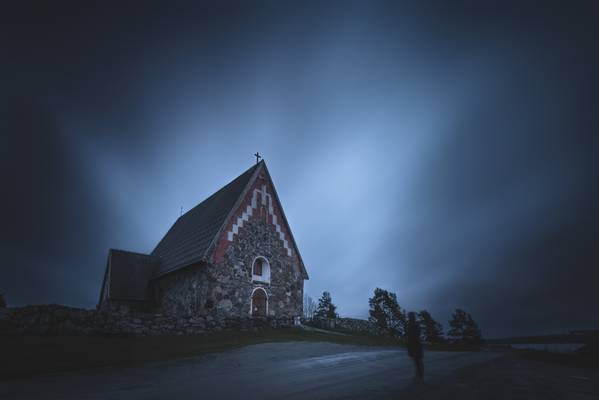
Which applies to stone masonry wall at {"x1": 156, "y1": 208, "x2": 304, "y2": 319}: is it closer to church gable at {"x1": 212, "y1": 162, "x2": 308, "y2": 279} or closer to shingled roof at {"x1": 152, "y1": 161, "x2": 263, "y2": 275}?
church gable at {"x1": 212, "y1": 162, "x2": 308, "y2": 279}

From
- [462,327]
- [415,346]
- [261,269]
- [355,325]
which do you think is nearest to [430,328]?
[462,327]

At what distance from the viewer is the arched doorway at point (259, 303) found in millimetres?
21625

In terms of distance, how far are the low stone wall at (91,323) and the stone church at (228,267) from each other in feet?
11.5

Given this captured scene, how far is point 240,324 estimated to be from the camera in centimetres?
1683

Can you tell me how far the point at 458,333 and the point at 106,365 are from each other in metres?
55.6

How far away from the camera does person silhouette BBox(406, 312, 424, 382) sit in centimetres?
764

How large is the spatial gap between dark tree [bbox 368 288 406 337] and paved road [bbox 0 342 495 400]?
140ft

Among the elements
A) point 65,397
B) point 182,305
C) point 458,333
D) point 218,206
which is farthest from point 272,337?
point 458,333

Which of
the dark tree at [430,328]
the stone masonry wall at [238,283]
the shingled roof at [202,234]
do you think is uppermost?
the shingled roof at [202,234]

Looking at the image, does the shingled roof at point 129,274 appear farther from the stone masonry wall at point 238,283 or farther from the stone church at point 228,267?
the stone masonry wall at point 238,283

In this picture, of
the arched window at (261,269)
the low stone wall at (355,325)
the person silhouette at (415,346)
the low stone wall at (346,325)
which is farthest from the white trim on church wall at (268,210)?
the person silhouette at (415,346)

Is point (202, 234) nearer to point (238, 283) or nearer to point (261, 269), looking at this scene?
point (238, 283)

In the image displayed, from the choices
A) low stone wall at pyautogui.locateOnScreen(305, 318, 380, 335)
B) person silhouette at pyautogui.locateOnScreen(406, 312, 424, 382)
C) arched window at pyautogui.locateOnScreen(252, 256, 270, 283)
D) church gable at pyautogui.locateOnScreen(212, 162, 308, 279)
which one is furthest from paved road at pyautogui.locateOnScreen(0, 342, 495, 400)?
low stone wall at pyautogui.locateOnScreen(305, 318, 380, 335)

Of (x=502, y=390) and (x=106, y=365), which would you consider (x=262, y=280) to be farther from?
(x=502, y=390)
